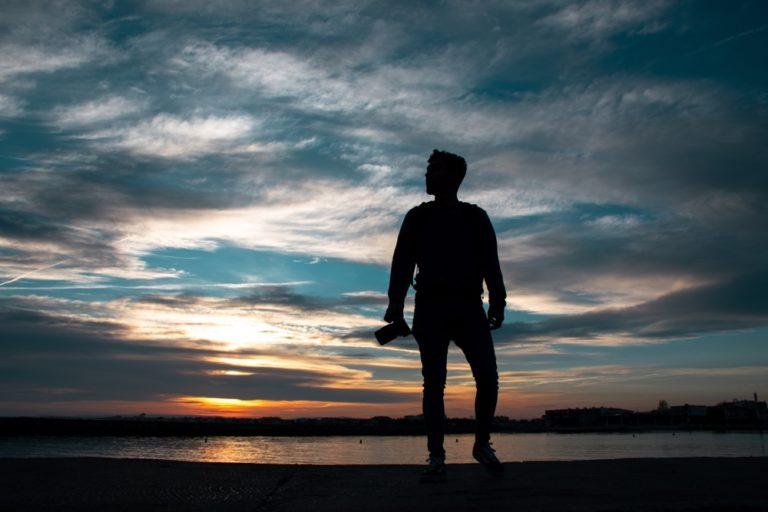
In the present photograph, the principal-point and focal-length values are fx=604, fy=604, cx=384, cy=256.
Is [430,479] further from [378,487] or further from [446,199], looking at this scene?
[446,199]

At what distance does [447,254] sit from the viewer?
4.05m

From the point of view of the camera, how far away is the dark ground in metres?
2.46

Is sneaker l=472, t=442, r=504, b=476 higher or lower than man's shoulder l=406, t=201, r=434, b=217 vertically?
lower

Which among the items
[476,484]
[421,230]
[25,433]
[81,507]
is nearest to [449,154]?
[421,230]

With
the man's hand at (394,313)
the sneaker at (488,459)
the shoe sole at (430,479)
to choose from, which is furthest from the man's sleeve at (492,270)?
the shoe sole at (430,479)

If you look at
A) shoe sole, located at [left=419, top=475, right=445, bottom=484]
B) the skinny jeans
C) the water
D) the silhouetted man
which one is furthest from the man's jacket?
the water

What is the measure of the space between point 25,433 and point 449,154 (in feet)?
693

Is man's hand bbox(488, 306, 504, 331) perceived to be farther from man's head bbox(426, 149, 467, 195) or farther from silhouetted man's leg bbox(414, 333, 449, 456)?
man's head bbox(426, 149, 467, 195)

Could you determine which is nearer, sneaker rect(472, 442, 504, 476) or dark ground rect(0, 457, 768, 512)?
dark ground rect(0, 457, 768, 512)

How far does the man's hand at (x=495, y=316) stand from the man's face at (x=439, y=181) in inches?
35.9

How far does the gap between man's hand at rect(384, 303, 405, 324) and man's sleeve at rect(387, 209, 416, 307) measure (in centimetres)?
4

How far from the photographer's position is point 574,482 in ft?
Result: 10.4

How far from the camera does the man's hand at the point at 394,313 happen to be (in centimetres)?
404

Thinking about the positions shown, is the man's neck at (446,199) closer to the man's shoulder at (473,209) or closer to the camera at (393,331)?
the man's shoulder at (473,209)
